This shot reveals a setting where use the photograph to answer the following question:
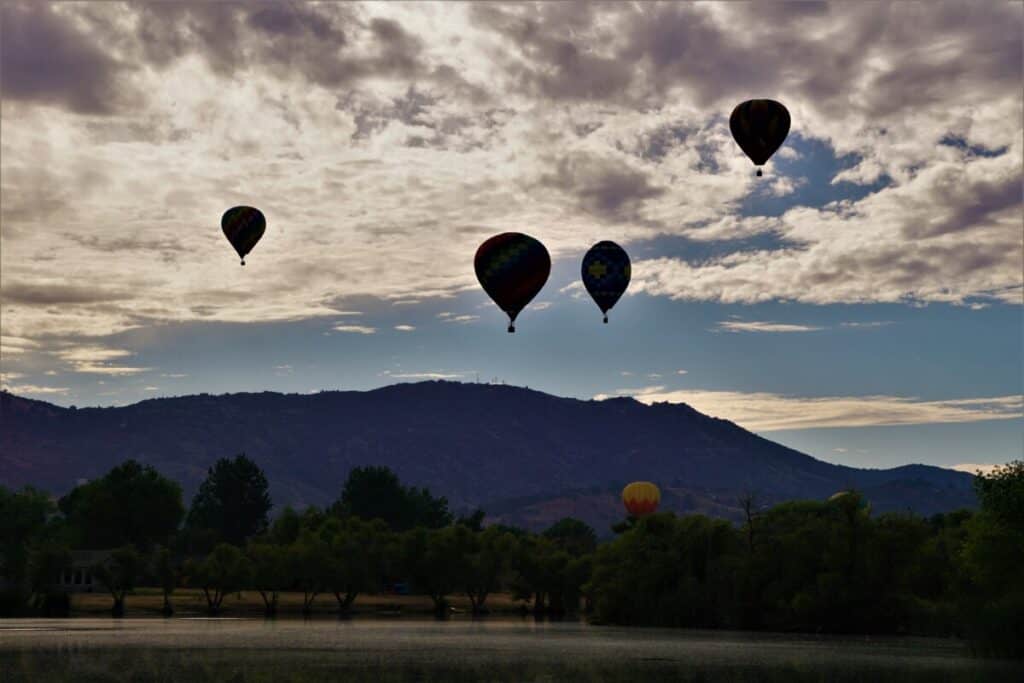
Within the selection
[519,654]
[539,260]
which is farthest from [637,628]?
[519,654]

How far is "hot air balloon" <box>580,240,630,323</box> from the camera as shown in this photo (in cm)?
10225

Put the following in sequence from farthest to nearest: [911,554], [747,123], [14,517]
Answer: [14,517], [911,554], [747,123]

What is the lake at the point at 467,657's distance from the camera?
55656 millimetres

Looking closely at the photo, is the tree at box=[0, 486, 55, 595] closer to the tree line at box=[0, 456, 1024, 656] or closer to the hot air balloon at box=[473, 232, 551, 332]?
the tree line at box=[0, 456, 1024, 656]

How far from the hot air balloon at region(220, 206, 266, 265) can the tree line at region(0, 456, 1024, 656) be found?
140 ft

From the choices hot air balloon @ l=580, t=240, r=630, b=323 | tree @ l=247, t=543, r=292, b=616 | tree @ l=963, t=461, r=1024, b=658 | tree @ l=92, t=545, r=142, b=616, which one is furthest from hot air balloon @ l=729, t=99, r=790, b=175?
tree @ l=92, t=545, r=142, b=616

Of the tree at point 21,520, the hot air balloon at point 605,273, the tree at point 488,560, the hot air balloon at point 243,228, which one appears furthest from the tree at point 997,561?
the tree at point 21,520

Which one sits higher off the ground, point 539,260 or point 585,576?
point 539,260

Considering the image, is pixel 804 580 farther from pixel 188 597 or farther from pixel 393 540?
pixel 188 597

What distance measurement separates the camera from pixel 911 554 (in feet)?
338

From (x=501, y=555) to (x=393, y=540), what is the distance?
14448 millimetres

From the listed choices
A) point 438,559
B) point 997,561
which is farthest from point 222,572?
point 997,561

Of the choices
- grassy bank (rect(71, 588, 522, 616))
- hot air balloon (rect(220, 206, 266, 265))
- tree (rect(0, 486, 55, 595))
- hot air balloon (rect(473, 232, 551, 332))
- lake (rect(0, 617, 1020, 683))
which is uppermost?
hot air balloon (rect(220, 206, 266, 265))

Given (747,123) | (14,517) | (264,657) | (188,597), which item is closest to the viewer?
(264,657)
